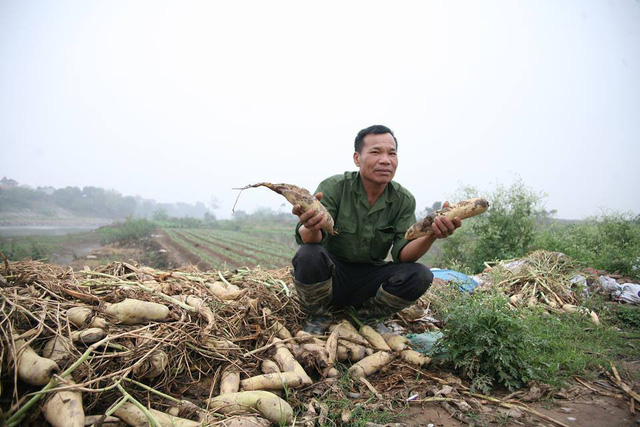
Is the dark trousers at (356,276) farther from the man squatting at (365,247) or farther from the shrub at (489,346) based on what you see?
the shrub at (489,346)

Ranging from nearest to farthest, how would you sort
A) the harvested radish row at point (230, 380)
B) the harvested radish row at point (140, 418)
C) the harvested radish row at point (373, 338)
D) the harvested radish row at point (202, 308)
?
the harvested radish row at point (140, 418) < the harvested radish row at point (230, 380) < the harvested radish row at point (202, 308) < the harvested radish row at point (373, 338)

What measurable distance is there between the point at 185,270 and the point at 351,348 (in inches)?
71.3

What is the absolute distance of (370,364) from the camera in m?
2.17

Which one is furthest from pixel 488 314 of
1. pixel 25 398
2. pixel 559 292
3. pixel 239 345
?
pixel 559 292

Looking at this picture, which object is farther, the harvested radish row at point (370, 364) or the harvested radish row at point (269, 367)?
the harvested radish row at point (370, 364)

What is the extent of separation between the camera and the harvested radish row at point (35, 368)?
1.40m

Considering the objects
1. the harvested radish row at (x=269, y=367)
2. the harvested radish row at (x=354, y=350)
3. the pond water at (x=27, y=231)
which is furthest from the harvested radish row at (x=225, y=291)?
the pond water at (x=27, y=231)

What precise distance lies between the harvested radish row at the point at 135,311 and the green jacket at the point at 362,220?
42.1 inches

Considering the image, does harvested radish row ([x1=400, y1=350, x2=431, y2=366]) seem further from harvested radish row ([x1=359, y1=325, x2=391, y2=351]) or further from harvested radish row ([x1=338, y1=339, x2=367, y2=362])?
harvested radish row ([x1=338, y1=339, x2=367, y2=362])

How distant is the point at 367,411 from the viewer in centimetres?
177

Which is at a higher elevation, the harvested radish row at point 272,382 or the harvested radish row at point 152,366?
the harvested radish row at point 152,366

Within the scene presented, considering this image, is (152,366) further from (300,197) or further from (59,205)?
(59,205)

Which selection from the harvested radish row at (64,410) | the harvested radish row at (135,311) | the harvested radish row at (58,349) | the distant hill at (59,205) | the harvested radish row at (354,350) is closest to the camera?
the harvested radish row at (64,410)

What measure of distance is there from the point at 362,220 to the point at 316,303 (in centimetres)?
73
